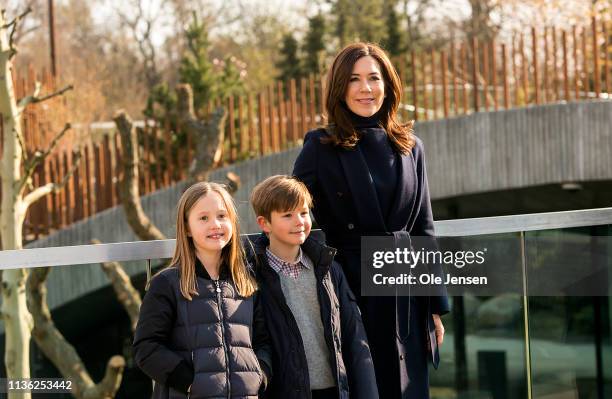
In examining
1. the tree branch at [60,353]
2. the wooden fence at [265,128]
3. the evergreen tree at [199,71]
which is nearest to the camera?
the tree branch at [60,353]

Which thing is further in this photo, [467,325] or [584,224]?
[467,325]

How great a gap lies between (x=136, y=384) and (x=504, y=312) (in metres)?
1.80

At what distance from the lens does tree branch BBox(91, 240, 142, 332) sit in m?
4.18

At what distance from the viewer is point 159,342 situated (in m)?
3.10

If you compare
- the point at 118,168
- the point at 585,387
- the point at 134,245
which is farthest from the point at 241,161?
the point at 134,245

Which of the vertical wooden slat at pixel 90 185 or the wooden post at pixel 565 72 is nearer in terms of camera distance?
the wooden post at pixel 565 72

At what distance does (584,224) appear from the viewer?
475 centimetres

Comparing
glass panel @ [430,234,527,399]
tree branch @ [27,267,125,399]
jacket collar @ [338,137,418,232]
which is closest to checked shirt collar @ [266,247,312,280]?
jacket collar @ [338,137,418,232]

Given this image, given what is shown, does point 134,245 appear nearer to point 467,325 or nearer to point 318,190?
point 318,190

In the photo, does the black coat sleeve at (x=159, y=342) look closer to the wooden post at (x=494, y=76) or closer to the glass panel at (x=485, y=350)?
the glass panel at (x=485, y=350)

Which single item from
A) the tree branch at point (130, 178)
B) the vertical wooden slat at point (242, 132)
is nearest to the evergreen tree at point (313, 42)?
the vertical wooden slat at point (242, 132)

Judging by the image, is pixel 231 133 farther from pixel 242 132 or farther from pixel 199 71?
pixel 199 71

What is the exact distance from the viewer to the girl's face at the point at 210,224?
3.24 metres

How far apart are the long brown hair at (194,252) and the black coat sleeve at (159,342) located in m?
0.08
